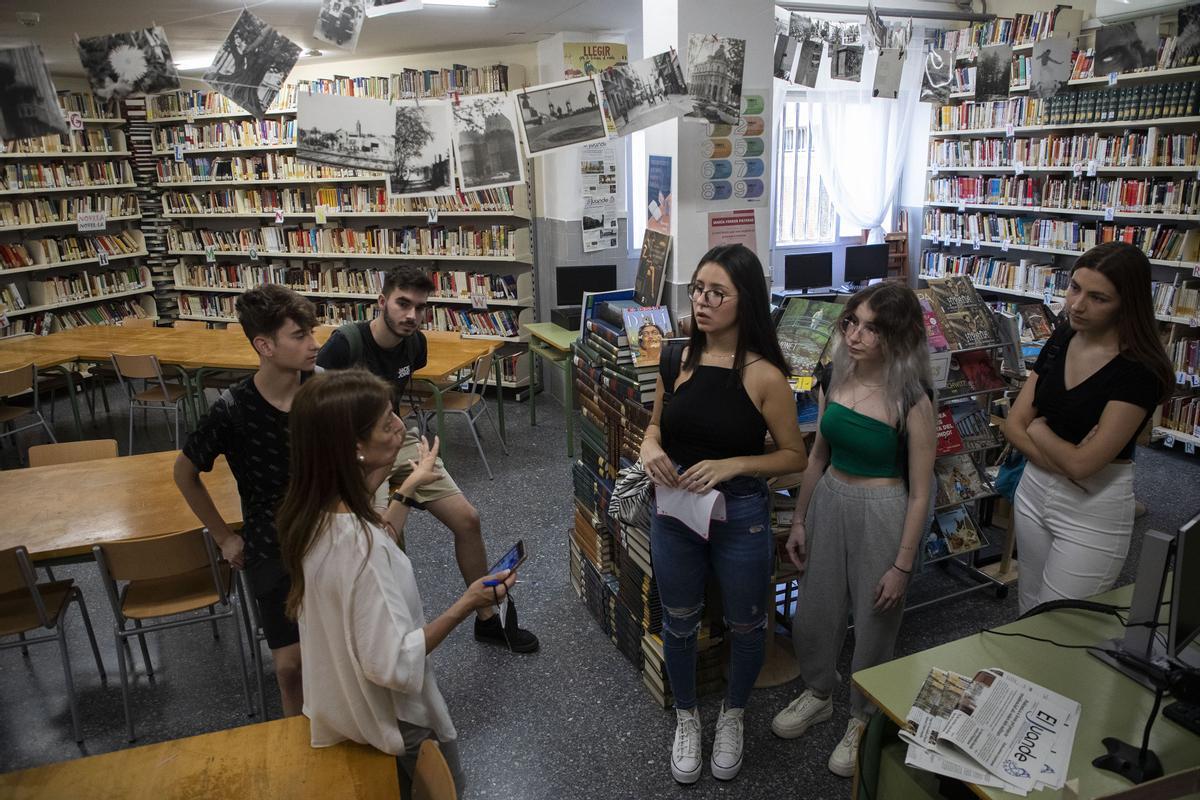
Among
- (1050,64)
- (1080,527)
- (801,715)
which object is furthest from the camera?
(1050,64)

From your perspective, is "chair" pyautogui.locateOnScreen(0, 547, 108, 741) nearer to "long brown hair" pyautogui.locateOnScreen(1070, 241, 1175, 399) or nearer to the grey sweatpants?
the grey sweatpants

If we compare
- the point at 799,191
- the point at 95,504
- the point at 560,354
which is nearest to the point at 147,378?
the point at 95,504

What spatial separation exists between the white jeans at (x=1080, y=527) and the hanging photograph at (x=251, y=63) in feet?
9.81

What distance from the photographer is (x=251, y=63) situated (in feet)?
9.59

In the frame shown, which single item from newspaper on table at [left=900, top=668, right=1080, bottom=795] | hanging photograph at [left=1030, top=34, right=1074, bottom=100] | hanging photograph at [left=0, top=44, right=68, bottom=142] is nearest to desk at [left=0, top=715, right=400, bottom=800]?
newspaper on table at [left=900, top=668, right=1080, bottom=795]

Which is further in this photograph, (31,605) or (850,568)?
(31,605)

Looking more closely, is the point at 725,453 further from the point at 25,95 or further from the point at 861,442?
the point at 25,95

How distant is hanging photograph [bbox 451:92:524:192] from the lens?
11.2 ft

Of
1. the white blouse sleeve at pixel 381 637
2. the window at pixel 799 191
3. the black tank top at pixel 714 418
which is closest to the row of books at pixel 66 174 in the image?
the window at pixel 799 191

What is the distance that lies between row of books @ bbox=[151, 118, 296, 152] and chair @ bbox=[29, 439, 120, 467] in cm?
454

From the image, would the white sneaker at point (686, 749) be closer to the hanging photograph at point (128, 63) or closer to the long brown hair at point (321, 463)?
the long brown hair at point (321, 463)

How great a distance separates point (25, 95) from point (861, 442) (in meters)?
2.78

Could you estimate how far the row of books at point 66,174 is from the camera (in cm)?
687

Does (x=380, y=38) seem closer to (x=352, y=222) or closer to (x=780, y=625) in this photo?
(x=352, y=222)
